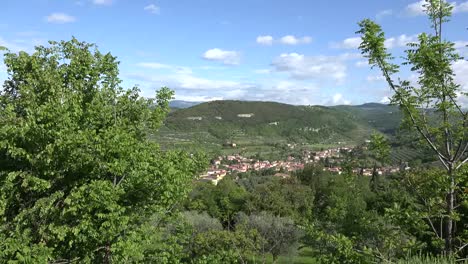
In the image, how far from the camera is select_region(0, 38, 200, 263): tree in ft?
26.6

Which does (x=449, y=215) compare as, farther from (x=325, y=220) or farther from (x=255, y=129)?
(x=255, y=129)

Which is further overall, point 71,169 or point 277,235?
point 277,235

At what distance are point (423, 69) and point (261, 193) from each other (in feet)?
127

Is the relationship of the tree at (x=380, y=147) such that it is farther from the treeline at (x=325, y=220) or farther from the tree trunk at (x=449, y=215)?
the tree trunk at (x=449, y=215)

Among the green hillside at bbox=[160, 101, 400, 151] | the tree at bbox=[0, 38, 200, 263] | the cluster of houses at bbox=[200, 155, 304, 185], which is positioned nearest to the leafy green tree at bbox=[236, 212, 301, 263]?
the tree at bbox=[0, 38, 200, 263]

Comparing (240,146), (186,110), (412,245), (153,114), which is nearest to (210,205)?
(153,114)

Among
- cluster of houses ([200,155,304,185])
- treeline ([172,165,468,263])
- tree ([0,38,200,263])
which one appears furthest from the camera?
cluster of houses ([200,155,304,185])

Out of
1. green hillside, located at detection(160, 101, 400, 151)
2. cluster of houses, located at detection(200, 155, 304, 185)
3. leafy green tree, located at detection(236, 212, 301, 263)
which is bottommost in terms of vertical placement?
cluster of houses, located at detection(200, 155, 304, 185)

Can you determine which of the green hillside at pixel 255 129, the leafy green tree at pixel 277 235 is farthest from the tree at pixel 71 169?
the green hillside at pixel 255 129

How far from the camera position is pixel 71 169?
8922 millimetres

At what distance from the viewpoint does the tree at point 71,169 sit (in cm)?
810

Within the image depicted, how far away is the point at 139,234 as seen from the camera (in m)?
9.13

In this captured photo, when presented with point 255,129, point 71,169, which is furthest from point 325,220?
point 255,129

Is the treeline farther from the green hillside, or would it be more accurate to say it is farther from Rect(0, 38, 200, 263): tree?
the green hillside
